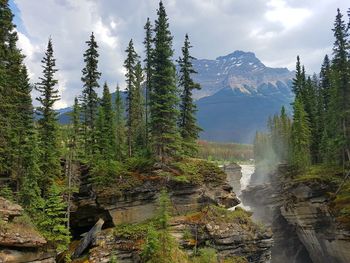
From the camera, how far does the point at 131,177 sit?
121 ft

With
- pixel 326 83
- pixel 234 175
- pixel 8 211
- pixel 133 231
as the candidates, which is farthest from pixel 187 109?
pixel 234 175

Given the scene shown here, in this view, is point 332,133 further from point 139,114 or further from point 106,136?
point 106,136

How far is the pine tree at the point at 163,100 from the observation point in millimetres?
37281

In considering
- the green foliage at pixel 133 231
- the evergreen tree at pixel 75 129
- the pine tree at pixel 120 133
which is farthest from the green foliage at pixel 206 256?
the pine tree at pixel 120 133

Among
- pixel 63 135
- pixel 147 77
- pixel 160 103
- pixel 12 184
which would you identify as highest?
pixel 147 77

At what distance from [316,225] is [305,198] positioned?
355 cm

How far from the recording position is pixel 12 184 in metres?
35.2

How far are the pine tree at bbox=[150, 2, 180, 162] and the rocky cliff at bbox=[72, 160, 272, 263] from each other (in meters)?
2.32

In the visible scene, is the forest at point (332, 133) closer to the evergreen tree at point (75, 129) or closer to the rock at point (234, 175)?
the evergreen tree at point (75, 129)

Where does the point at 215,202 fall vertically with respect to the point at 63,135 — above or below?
below

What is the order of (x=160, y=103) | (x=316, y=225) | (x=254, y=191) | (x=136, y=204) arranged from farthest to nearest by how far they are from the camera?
(x=254, y=191) < (x=316, y=225) < (x=160, y=103) < (x=136, y=204)

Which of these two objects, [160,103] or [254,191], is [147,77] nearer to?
[160,103]

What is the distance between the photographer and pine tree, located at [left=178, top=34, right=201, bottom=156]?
43.2 metres

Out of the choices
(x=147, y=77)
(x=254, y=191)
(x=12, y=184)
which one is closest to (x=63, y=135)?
(x=12, y=184)
